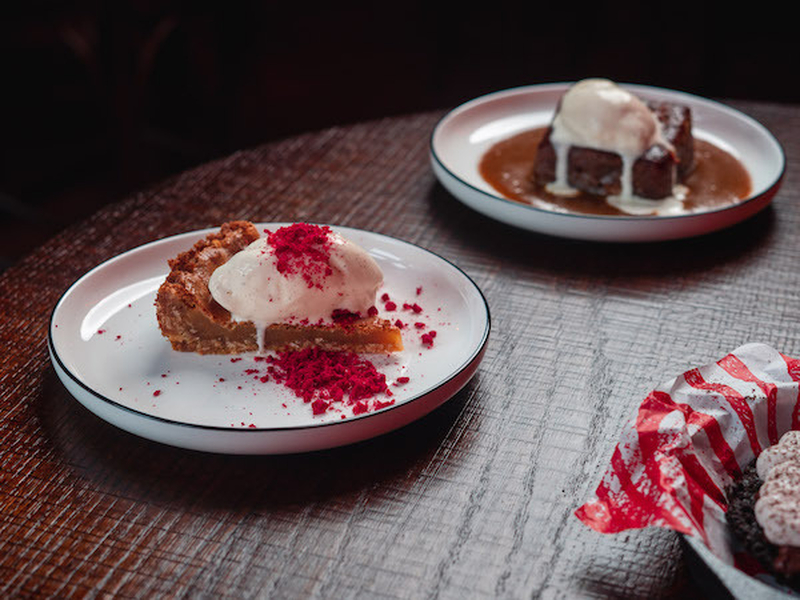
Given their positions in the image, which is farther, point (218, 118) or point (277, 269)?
point (218, 118)

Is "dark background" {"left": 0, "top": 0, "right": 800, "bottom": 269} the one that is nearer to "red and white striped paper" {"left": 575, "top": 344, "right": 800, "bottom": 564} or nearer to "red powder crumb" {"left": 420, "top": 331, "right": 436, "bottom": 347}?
"red powder crumb" {"left": 420, "top": 331, "right": 436, "bottom": 347}

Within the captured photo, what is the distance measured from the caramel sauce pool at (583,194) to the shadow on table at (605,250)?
10cm

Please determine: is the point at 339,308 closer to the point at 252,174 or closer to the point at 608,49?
the point at 252,174

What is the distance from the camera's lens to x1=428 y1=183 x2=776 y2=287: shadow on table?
169 cm

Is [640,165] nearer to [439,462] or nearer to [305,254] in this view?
[305,254]

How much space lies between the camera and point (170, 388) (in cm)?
130

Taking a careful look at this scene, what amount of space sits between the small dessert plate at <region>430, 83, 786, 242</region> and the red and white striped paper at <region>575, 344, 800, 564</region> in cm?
52

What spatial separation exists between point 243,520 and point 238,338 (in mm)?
388

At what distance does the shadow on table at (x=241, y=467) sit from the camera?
113 cm

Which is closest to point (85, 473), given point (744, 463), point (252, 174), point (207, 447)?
point (207, 447)

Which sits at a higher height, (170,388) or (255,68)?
(170,388)

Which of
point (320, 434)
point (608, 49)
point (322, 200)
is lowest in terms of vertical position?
point (608, 49)

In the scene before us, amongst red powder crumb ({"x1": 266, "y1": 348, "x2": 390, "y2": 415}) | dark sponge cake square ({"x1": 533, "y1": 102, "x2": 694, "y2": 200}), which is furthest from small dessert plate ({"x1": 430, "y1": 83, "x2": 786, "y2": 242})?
red powder crumb ({"x1": 266, "y1": 348, "x2": 390, "y2": 415})

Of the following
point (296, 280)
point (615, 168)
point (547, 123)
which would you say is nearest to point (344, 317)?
point (296, 280)
